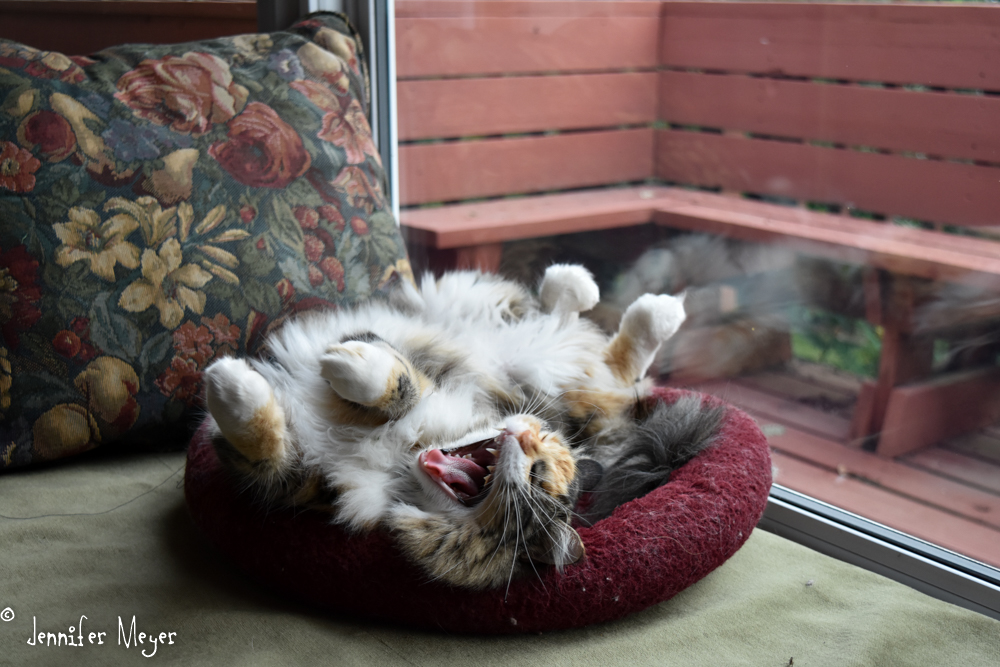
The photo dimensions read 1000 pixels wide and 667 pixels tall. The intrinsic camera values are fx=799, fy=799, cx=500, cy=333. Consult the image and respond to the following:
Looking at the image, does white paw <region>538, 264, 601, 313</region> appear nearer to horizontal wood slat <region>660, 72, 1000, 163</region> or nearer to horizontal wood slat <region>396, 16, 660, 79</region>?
horizontal wood slat <region>660, 72, 1000, 163</region>

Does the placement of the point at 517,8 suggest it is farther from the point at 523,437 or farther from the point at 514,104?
the point at 523,437

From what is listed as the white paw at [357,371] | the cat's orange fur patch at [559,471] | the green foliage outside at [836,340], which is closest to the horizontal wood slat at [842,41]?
the green foliage outside at [836,340]

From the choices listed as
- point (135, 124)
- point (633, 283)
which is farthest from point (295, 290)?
point (633, 283)

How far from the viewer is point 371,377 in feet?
3.41

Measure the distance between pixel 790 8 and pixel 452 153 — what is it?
2.91ft

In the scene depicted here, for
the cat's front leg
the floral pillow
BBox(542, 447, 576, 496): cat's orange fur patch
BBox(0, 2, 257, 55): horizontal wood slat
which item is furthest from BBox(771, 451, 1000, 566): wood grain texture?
BBox(0, 2, 257, 55): horizontal wood slat

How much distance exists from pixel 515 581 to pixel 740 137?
3.26 feet

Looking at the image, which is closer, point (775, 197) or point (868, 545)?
point (868, 545)

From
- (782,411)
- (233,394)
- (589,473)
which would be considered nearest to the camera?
(233,394)

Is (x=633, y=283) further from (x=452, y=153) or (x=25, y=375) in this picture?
(x=25, y=375)

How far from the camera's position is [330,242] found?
150 cm

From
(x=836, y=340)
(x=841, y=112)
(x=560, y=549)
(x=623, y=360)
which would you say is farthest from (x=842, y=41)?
(x=560, y=549)

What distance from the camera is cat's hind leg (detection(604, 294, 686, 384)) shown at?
1.32 metres

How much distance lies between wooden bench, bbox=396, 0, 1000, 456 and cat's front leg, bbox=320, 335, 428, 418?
82 centimetres
